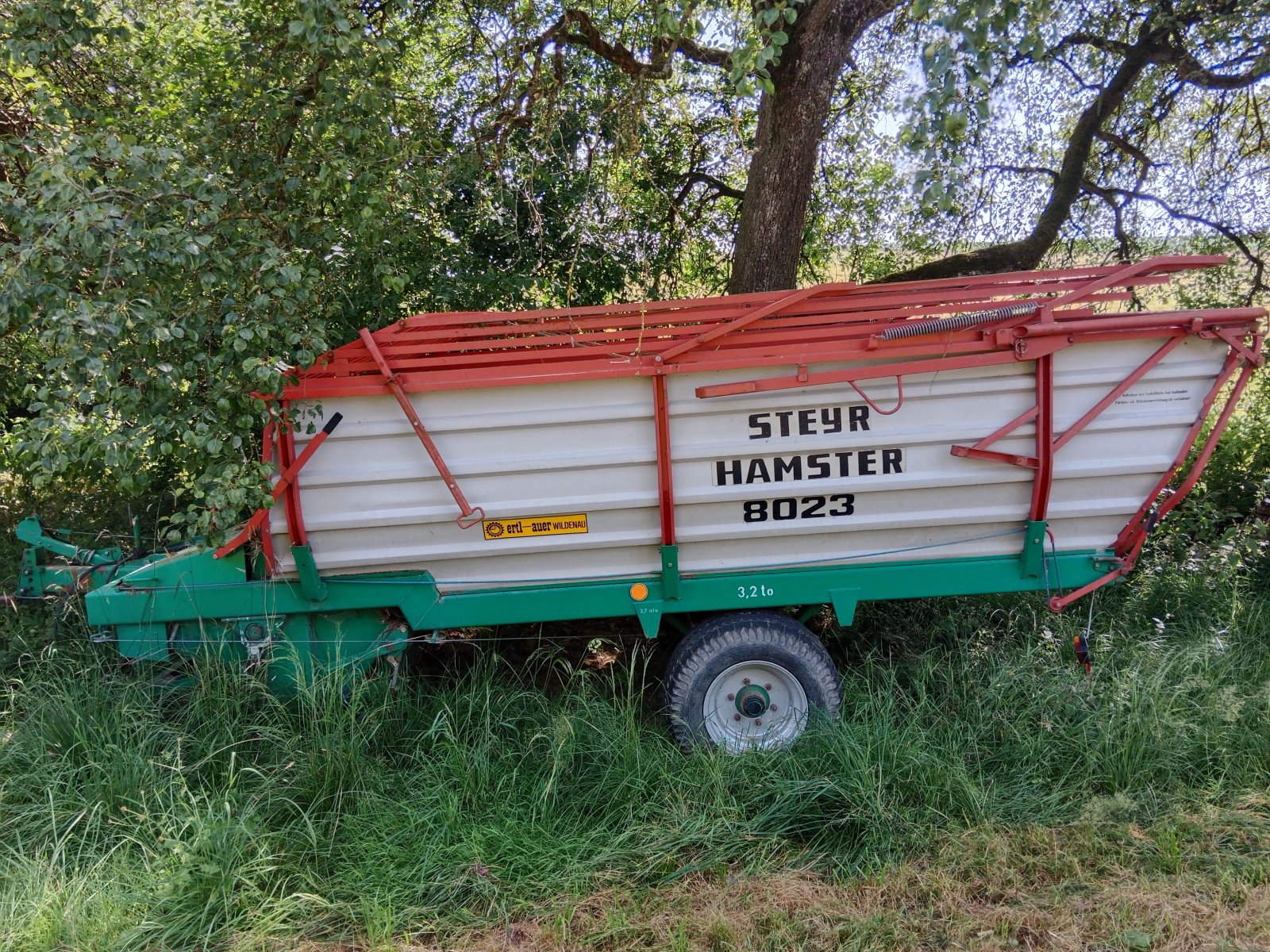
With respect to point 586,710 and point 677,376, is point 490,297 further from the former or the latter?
point 586,710

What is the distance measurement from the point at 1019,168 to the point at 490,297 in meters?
4.36

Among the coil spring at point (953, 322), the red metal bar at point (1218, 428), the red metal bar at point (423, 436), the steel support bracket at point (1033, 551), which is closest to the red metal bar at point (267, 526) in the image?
the red metal bar at point (423, 436)

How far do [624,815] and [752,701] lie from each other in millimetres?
842

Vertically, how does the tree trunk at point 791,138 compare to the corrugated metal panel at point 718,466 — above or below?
above

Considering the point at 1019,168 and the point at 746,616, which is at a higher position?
the point at 1019,168

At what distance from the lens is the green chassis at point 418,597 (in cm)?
404

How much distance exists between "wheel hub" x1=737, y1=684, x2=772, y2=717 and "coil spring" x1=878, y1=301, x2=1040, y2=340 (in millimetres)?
1682

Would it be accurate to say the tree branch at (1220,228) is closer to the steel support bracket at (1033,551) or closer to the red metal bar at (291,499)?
the steel support bracket at (1033,551)

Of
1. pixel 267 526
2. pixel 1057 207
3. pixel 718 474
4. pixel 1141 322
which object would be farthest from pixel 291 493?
pixel 1057 207

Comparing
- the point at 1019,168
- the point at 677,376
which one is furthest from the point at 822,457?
the point at 1019,168

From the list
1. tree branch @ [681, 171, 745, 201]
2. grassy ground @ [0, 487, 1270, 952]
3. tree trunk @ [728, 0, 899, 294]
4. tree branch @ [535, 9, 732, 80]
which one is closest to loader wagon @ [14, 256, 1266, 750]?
grassy ground @ [0, 487, 1270, 952]

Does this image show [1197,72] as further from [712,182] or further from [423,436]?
[423,436]

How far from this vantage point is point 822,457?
4004 millimetres

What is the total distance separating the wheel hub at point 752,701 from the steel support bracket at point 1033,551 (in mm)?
1309
